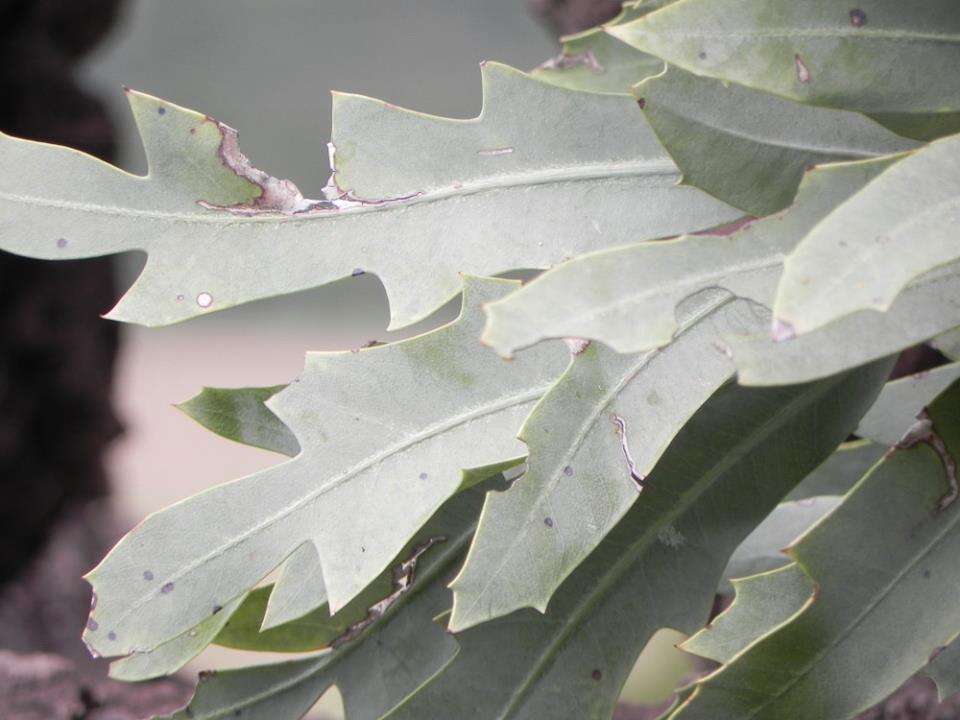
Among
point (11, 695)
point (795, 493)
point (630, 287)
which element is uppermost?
point (630, 287)

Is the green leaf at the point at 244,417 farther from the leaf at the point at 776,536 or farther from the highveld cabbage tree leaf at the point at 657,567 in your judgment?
the leaf at the point at 776,536

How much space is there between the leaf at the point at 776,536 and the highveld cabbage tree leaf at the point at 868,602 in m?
0.19

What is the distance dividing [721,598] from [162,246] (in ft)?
2.06

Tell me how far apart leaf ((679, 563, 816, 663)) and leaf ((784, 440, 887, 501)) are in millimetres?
209

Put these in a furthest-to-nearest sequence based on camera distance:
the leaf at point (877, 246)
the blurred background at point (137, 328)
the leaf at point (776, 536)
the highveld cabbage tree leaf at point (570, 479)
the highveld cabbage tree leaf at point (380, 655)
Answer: the blurred background at point (137, 328), the leaf at point (776, 536), the highveld cabbage tree leaf at point (380, 655), the highveld cabbage tree leaf at point (570, 479), the leaf at point (877, 246)

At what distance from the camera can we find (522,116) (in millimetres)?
583

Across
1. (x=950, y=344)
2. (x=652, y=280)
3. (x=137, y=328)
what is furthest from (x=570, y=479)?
(x=137, y=328)

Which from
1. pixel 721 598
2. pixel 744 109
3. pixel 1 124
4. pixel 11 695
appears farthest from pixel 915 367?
pixel 1 124

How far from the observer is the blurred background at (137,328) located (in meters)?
1.59

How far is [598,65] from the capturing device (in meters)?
0.74

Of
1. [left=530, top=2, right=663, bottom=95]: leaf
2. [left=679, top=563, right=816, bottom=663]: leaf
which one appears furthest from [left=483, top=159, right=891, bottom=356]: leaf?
[left=530, top=2, right=663, bottom=95]: leaf

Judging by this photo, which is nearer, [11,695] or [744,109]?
[744,109]

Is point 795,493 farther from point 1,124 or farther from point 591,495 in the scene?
point 1,124

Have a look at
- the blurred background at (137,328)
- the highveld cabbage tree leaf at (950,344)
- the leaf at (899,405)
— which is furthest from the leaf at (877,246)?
the blurred background at (137,328)
